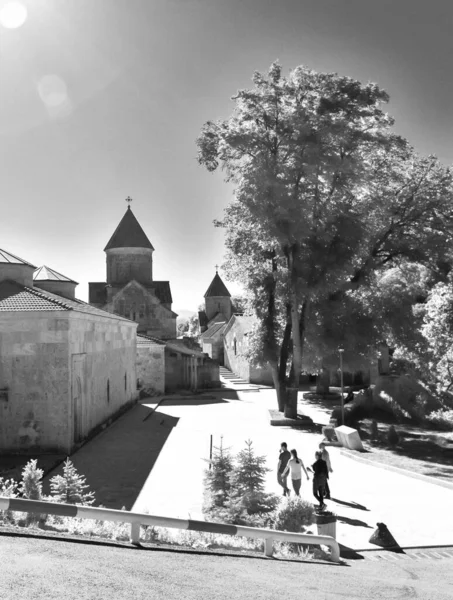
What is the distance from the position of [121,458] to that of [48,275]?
15626 mm

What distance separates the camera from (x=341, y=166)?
2436 cm

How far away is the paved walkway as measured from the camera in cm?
1132

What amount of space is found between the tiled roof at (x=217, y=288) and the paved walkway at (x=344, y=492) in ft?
193

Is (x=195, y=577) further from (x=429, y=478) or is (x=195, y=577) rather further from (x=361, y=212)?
(x=361, y=212)

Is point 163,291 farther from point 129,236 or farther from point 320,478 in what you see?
point 320,478

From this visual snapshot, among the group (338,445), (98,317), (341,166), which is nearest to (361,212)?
(341,166)

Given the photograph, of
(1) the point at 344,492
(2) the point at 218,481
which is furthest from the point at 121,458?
(1) the point at 344,492

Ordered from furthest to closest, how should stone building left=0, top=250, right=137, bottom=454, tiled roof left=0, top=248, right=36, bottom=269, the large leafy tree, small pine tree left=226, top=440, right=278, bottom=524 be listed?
the large leafy tree → tiled roof left=0, top=248, right=36, bottom=269 → stone building left=0, top=250, right=137, bottom=454 → small pine tree left=226, top=440, right=278, bottom=524

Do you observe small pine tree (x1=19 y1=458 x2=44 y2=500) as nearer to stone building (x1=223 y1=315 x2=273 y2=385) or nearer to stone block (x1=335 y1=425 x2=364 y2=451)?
stone block (x1=335 y1=425 x2=364 y2=451)

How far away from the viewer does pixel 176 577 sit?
6395mm

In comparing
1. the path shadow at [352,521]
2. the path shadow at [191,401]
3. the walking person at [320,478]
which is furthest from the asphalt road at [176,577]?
the path shadow at [191,401]

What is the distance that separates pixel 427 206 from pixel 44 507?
77.9ft

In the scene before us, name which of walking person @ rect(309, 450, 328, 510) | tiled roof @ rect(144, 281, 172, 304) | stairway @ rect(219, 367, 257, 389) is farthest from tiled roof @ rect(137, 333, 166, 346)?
walking person @ rect(309, 450, 328, 510)

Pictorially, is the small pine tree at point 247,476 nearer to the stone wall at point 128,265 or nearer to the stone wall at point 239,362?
the stone wall at point 239,362
